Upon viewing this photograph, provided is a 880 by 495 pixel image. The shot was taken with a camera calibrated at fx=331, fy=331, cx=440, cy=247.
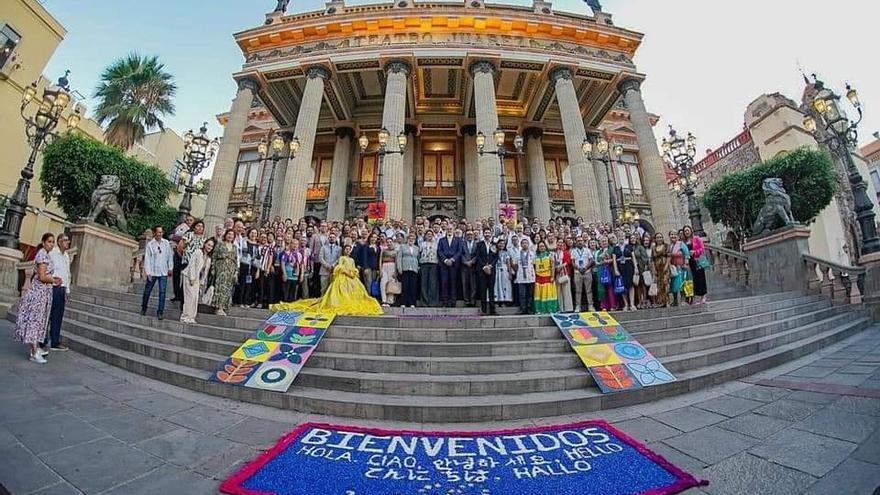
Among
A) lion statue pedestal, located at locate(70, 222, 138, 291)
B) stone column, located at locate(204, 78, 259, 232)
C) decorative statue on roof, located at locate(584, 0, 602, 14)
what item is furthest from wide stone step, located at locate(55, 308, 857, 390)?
decorative statue on roof, located at locate(584, 0, 602, 14)

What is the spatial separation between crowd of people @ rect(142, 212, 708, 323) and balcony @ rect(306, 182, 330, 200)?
1421 centimetres

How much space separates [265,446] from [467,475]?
1748 mm

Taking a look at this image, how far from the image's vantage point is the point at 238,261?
6.70 m

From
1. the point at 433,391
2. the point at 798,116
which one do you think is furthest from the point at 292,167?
the point at 798,116

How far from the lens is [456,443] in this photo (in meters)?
2.92

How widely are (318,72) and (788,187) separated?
23.8 metres

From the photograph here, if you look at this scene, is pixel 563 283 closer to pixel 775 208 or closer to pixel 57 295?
pixel 775 208

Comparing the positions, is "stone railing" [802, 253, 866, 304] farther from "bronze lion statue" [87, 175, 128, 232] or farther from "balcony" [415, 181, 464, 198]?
"bronze lion statue" [87, 175, 128, 232]

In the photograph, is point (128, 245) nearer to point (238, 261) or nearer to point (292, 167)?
point (292, 167)

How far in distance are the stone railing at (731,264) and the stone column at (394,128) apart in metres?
12.1

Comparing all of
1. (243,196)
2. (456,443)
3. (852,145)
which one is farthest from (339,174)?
(852,145)

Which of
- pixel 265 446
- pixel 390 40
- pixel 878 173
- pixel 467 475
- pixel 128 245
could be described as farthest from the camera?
pixel 878 173

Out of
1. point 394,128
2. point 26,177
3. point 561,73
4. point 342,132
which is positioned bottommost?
point 26,177

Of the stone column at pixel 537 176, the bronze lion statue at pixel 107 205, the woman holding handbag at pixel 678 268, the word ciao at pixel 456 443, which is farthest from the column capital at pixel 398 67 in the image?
the word ciao at pixel 456 443
